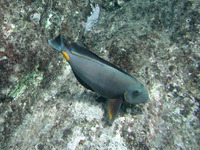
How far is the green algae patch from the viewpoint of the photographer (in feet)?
9.52

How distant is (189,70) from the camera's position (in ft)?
9.25

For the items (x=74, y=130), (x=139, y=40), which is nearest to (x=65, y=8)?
(x=139, y=40)

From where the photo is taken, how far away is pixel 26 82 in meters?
3.02

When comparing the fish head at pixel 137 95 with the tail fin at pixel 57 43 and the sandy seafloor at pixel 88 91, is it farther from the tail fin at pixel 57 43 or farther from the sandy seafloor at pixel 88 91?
the tail fin at pixel 57 43

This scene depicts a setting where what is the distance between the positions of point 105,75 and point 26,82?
5.61 ft

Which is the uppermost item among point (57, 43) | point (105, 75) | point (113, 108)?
point (57, 43)

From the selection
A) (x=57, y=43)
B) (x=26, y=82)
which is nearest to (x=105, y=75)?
(x=57, y=43)

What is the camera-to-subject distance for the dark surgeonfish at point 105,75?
2.09 m

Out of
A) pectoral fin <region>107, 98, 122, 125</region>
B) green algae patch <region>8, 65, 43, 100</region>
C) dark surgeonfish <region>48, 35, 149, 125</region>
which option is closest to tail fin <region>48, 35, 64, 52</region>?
dark surgeonfish <region>48, 35, 149, 125</region>

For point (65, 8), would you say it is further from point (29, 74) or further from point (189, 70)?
point (189, 70)

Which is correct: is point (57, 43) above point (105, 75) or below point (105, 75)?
above

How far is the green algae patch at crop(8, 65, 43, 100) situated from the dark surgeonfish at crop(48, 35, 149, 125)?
1252 mm

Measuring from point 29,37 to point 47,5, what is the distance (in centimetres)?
84

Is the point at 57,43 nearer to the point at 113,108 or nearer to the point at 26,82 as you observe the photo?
the point at 113,108
